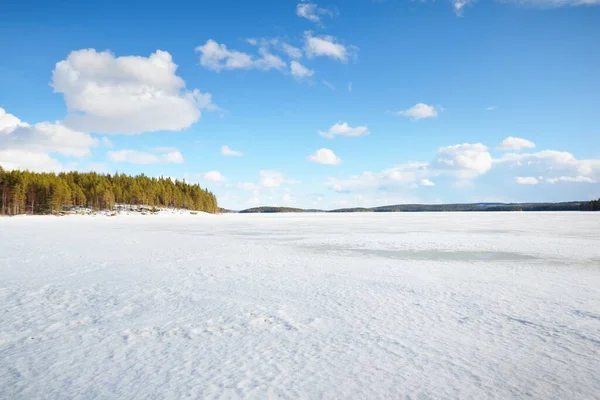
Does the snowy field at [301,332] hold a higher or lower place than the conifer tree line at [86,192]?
lower

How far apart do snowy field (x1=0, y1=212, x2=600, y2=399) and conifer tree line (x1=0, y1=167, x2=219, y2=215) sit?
258 feet

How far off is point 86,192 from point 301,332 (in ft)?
322

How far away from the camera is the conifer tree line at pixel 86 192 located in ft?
235

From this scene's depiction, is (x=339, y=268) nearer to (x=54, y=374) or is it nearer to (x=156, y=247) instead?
(x=54, y=374)

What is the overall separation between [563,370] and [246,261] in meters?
10.0

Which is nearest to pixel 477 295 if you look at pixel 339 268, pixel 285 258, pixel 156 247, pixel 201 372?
pixel 339 268

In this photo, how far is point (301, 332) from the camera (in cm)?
555

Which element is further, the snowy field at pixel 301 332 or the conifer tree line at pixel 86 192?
the conifer tree line at pixel 86 192

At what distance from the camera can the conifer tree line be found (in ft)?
235

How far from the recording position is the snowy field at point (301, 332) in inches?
155

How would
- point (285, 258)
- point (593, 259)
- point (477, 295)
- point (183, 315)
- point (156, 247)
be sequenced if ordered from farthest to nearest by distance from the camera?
1. point (156, 247)
2. point (285, 258)
3. point (593, 259)
4. point (477, 295)
5. point (183, 315)

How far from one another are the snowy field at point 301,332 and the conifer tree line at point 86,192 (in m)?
78.6

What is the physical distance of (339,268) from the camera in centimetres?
1123

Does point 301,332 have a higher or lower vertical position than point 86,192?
lower
